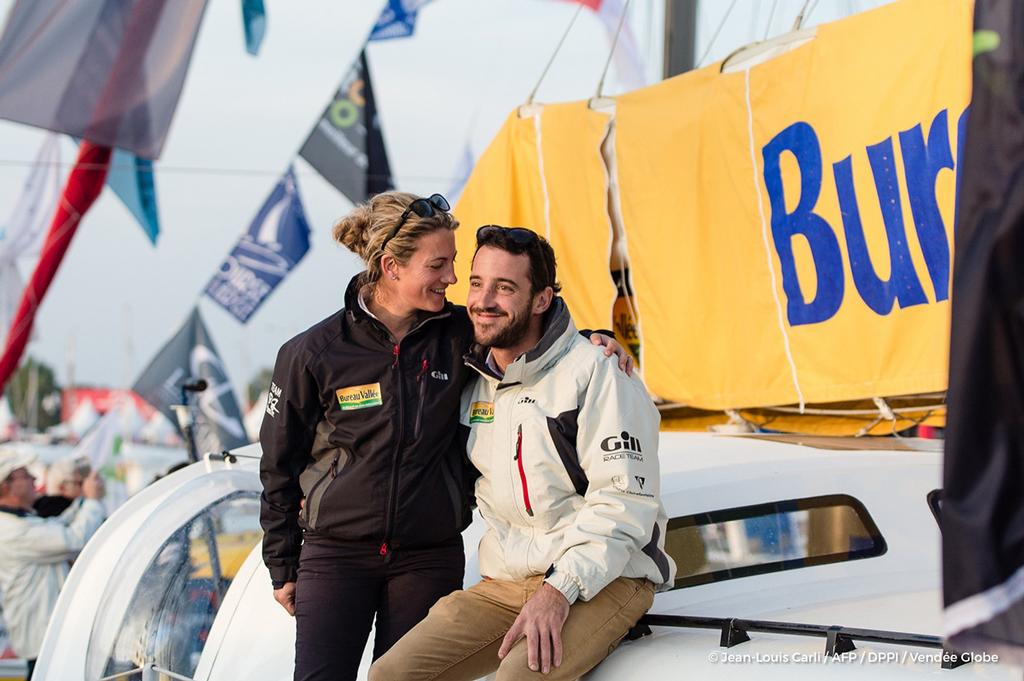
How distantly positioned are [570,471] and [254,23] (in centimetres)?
902

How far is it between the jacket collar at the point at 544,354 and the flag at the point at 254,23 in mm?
8536

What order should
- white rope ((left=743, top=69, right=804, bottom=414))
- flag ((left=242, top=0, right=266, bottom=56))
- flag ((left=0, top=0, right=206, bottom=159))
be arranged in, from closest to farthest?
1. white rope ((left=743, top=69, right=804, bottom=414))
2. flag ((left=0, top=0, right=206, bottom=159))
3. flag ((left=242, top=0, right=266, bottom=56))

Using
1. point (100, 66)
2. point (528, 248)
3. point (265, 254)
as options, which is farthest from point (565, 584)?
point (265, 254)

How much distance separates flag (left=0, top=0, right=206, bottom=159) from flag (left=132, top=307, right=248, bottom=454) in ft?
19.6

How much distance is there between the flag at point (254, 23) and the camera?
1125 centimetres

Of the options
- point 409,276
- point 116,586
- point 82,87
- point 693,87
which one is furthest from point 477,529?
point 82,87

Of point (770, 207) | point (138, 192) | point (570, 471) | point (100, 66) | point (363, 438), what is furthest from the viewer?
point (138, 192)

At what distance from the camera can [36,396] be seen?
73312mm

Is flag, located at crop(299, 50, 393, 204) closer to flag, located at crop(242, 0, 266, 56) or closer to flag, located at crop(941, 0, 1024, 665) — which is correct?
flag, located at crop(242, 0, 266, 56)

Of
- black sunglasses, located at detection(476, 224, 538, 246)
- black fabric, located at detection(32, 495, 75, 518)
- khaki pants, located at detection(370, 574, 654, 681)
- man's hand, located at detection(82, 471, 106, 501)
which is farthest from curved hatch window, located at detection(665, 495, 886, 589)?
man's hand, located at detection(82, 471, 106, 501)

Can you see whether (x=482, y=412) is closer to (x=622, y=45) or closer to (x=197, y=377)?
(x=622, y=45)

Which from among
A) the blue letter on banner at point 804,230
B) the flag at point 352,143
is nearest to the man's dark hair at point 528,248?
the blue letter on banner at point 804,230

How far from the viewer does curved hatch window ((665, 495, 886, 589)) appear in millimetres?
3902

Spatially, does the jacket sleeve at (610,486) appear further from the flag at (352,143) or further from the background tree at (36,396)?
the background tree at (36,396)
